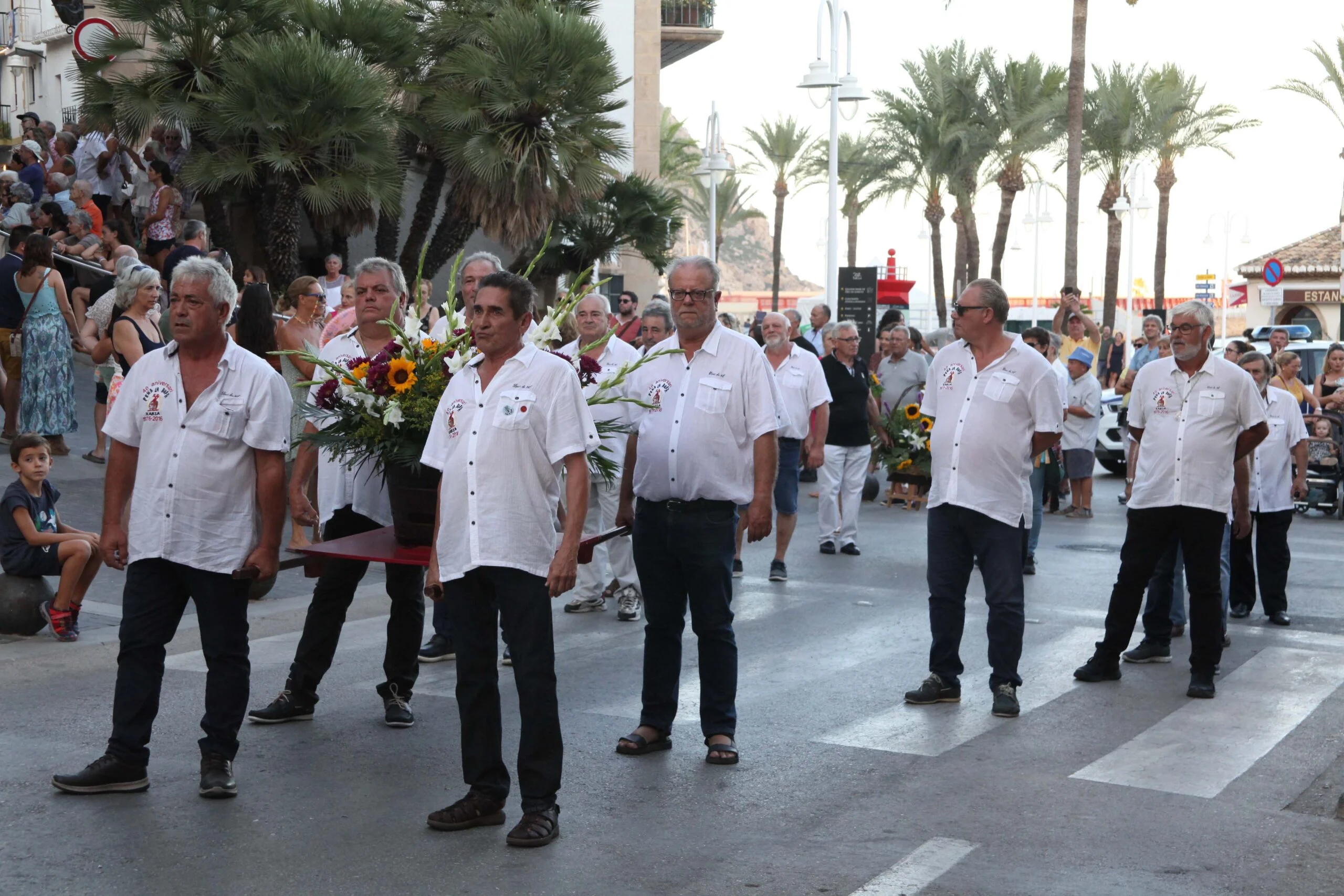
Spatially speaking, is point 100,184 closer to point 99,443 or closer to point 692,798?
point 99,443

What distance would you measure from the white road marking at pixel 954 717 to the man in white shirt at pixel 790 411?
2.79 m

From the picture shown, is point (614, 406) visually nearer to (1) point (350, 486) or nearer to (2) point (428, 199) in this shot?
(1) point (350, 486)

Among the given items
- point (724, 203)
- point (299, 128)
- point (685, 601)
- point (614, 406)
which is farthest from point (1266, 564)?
point (724, 203)

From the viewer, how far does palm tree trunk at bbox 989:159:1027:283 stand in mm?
44594

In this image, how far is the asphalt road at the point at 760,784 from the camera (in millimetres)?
5039

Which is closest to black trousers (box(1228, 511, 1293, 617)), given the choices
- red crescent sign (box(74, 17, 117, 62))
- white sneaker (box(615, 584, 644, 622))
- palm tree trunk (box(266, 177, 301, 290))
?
white sneaker (box(615, 584, 644, 622))

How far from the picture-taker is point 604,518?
10.2 metres

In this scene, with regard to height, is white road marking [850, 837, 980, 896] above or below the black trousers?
below

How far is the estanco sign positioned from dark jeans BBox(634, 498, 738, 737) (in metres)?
62.5

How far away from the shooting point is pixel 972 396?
7.68 metres

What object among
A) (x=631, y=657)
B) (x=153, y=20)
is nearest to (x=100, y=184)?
(x=153, y=20)

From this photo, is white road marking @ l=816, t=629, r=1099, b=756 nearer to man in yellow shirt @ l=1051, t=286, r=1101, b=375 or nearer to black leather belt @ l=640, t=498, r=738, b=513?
black leather belt @ l=640, t=498, r=738, b=513

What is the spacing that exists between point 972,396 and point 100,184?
613 inches

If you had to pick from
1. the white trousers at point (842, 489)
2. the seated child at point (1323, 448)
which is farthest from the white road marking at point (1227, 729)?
the seated child at point (1323, 448)
